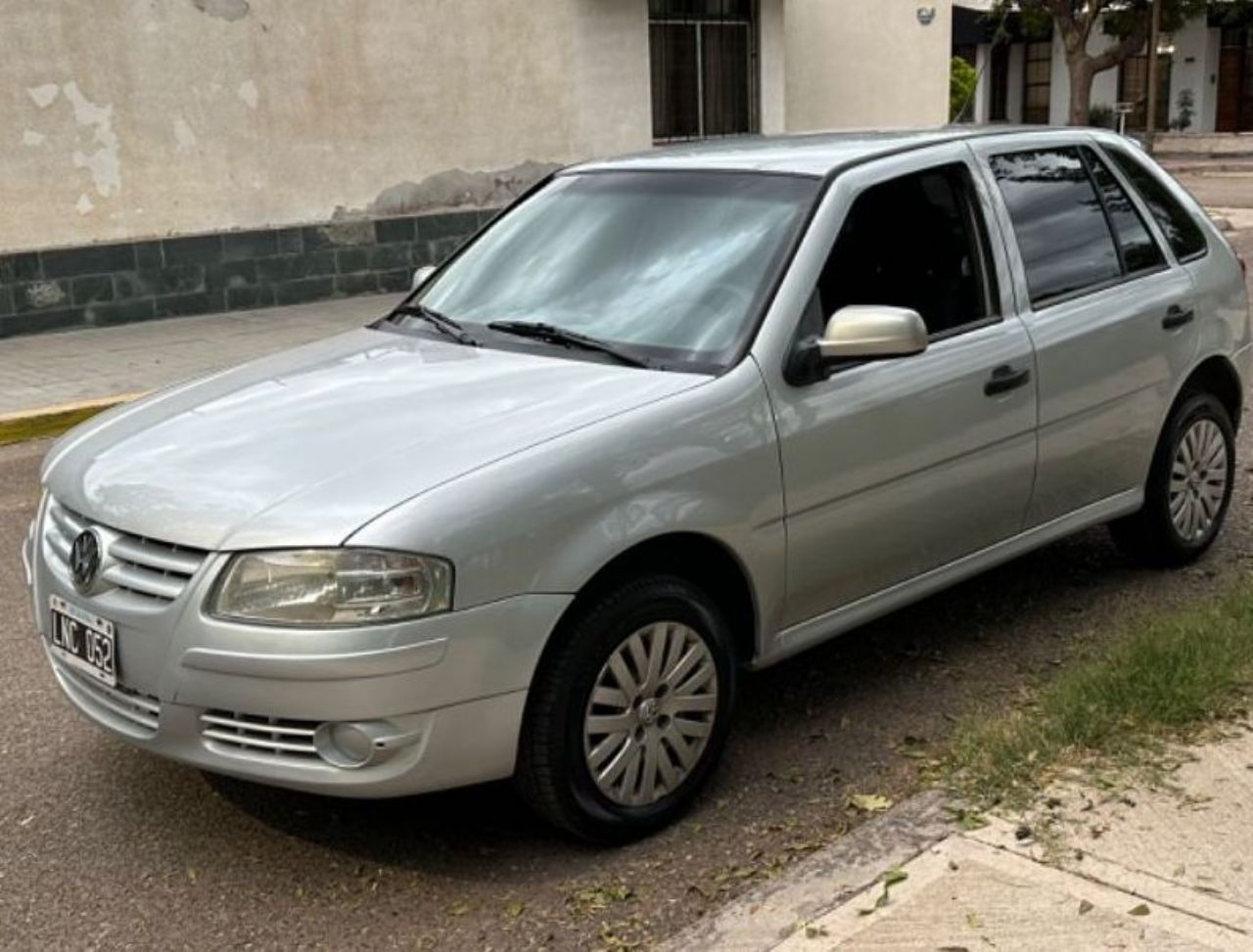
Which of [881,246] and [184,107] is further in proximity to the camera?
[184,107]

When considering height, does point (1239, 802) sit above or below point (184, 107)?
below

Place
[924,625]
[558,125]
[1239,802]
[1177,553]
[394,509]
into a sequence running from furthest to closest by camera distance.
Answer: [558,125] < [1177,553] < [924,625] < [1239,802] < [394,509]

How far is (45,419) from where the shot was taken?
910cm

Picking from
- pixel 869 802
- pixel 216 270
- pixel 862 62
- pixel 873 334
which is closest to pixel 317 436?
pixel 873 334

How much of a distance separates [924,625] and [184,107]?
9.45 metres

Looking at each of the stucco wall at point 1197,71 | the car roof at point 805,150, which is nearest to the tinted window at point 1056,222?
the car roof at point 805,150

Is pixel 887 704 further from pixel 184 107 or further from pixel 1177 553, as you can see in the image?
pixel 184 107

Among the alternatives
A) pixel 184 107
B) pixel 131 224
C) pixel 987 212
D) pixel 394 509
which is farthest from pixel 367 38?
pixel 394 509

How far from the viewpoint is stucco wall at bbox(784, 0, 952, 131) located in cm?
1748

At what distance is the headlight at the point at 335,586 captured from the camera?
3.19 meters

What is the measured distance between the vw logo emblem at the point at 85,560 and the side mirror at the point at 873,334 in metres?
1.94

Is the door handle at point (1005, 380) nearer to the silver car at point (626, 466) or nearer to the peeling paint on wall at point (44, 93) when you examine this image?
the silver car at point (626, 466)

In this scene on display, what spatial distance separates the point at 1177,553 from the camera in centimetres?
558

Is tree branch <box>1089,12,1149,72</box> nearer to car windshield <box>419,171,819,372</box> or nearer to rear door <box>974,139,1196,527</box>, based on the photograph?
rear door <box>974,139,1196,527</box>
